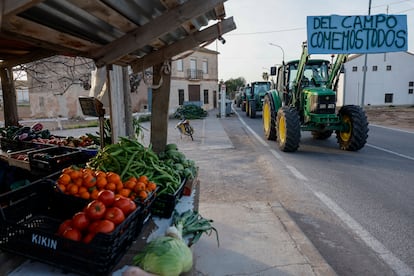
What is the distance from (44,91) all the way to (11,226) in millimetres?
27170

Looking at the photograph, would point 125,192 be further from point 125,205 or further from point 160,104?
point 160,104

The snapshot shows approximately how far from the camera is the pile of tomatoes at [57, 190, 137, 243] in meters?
1.75

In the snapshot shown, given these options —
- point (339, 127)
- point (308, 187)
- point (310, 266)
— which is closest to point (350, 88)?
point (339, 127)

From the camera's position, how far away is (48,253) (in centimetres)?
177

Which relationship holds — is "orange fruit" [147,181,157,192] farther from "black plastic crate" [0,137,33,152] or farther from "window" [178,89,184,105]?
"window" [178,89,184,105]

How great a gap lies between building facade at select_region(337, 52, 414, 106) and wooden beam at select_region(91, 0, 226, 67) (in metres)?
39.4

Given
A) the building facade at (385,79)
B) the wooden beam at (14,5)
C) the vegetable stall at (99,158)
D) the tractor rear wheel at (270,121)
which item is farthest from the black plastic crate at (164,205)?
the building facade at (385,79)

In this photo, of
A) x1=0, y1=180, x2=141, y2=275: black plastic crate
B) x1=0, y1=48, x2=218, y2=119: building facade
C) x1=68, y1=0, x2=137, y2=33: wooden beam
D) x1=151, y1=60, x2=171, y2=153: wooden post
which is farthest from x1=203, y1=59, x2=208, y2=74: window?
x1=0, y1=180, x2=141, y2=275: black plastic crate

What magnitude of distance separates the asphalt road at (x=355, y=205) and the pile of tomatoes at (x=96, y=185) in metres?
2.13

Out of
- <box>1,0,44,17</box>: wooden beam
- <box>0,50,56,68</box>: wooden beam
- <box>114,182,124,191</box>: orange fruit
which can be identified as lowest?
<box>114,182,124,191</box>: orange fruit

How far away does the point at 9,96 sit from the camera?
5.89 meters

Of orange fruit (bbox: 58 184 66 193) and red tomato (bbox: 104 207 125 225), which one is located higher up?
orange fruit (bbox: 58 184 66 193)

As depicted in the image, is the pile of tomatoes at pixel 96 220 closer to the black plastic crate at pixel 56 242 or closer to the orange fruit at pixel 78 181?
the black plastic crate at pixel 56 242

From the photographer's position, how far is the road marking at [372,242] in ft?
9.49
